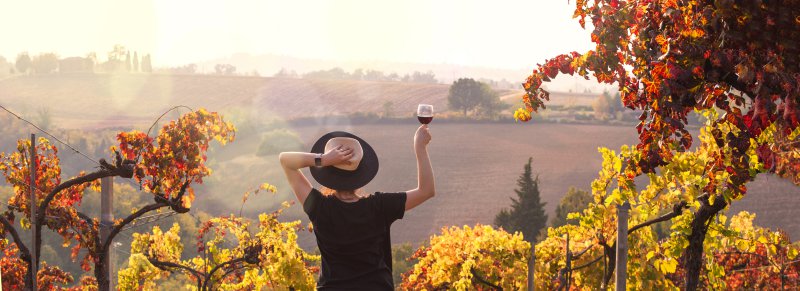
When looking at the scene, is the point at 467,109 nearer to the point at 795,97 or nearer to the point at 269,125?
the point at 269,125

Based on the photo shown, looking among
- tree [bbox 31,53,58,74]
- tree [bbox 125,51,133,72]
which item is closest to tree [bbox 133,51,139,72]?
tree [bbox 125,51,133,72]

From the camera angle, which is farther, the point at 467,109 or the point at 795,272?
the point at 467,109

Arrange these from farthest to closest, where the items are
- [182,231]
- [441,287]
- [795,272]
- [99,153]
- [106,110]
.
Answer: [106,110]
[99,153]
[182,231]
[441,287]
[795,272]

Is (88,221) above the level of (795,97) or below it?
below

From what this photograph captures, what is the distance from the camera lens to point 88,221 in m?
11.2

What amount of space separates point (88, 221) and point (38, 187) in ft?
3.49

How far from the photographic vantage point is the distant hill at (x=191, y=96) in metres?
132

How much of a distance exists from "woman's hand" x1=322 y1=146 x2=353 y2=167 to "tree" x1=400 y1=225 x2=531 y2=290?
35.2ft

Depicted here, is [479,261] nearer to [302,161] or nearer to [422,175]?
[422,175]

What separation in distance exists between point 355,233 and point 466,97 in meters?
123

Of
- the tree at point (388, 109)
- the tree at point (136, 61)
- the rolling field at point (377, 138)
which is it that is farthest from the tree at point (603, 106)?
Result: the tree at point (136, 61)

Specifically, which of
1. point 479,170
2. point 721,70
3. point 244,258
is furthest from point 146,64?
point 721,70

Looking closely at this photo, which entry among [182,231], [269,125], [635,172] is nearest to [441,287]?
[635,172]

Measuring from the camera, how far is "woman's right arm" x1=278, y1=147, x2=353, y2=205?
416 centimetres
